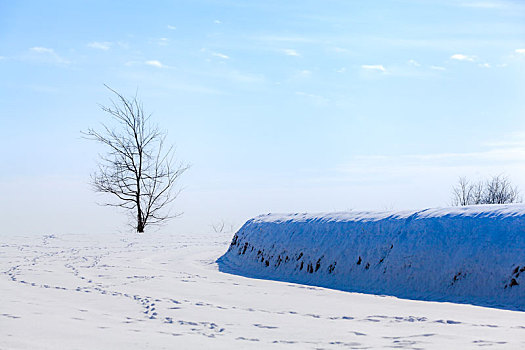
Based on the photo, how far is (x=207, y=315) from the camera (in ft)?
21.0

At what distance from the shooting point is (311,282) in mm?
9625

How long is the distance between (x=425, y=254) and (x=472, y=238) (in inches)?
30.0

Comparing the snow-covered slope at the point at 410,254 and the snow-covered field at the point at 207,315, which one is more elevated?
the snow-covered slope at the point at 410,254

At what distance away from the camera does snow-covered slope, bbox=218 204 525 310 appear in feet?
25.6

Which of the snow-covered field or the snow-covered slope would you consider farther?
the snow-covered slope

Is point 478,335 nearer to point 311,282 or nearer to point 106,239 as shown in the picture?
point 311,282

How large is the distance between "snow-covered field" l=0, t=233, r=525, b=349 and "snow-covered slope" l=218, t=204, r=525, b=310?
645mm

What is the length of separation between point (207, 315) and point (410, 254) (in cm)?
382

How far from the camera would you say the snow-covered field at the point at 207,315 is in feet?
16.7

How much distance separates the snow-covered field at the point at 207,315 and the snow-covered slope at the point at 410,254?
25.4 inches

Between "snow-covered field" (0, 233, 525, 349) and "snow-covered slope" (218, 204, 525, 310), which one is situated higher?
"snow-covered slope" (218, 204, 525, 310)

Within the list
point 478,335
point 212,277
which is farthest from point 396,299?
point 212,277

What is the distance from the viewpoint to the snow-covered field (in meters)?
5.08

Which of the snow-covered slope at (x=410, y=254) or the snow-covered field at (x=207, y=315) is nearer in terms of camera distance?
the snow-covered field at (x=207, y=315)
